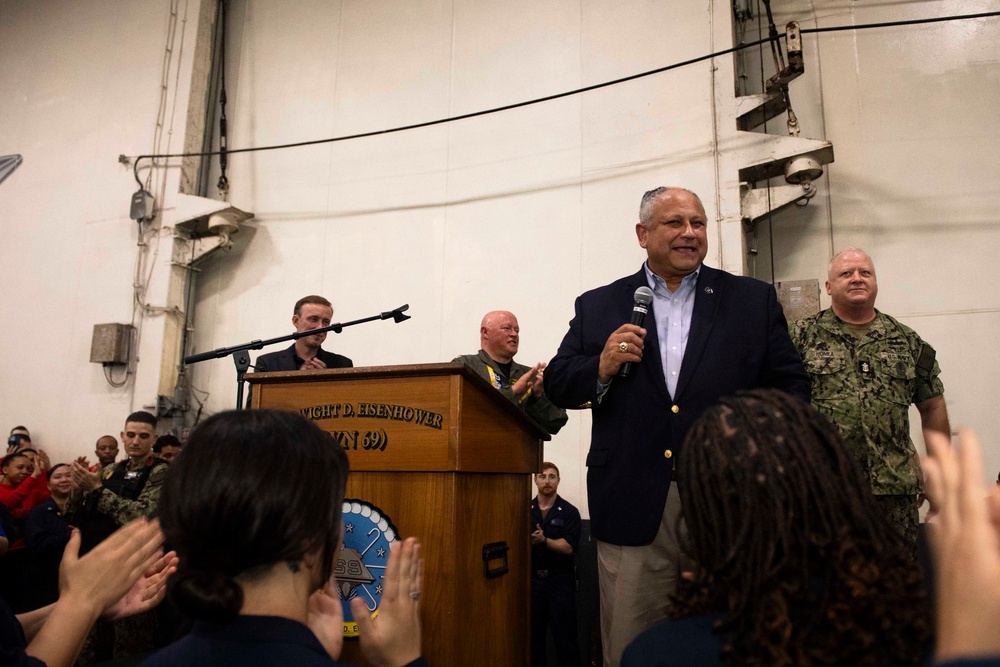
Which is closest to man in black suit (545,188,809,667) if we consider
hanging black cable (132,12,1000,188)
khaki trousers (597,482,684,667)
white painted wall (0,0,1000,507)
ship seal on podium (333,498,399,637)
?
khaki trousers (597,482,684,667)

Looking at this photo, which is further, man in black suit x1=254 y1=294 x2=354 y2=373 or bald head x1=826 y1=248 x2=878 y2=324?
man in black suit x1=254 y1=294 x2=354 y2=373

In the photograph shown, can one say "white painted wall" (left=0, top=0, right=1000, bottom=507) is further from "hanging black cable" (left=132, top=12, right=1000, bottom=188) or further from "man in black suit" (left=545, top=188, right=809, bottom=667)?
"man in black suit" (left=545, top=188, right=809, bottom=667)

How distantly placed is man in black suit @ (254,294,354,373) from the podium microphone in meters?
2.21

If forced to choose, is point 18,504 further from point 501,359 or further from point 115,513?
point 501,359

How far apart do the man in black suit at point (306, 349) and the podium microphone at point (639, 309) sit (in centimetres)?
221

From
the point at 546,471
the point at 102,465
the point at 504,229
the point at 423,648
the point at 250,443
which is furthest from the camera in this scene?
the point at 102,465

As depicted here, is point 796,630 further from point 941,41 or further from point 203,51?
point 203,51

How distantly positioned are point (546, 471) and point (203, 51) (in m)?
4.80

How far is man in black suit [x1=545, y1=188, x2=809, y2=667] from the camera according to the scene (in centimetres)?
197

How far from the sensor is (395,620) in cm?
118

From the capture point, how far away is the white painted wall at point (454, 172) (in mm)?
4488

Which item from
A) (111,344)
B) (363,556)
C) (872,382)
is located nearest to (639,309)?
(363,556)

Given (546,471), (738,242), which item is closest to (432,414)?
(546,471)

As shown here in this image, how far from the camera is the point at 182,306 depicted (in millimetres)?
6074
